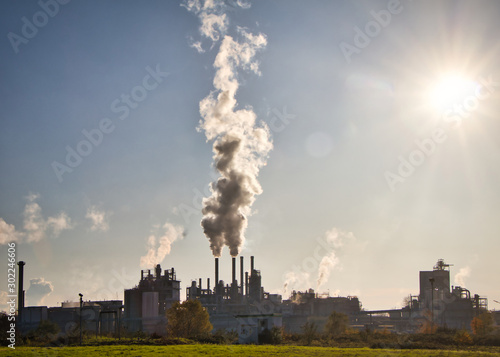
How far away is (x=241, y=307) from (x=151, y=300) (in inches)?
734

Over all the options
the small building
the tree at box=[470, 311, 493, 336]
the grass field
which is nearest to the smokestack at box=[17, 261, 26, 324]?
the small building

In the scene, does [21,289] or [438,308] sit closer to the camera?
[21,289]

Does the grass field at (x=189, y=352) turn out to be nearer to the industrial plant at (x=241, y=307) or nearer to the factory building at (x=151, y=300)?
the industrial plant at (x=241, y=307)

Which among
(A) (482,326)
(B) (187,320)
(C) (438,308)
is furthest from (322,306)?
(B) (187,320)

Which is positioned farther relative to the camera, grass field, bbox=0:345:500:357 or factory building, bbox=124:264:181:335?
factory building, bbox=124:264:181:335

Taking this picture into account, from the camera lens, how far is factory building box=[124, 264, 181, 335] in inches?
3211

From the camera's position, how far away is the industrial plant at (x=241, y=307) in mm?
75375

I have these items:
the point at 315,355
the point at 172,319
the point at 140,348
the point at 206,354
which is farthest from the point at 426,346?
the point at 172,319

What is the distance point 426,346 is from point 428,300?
243ft

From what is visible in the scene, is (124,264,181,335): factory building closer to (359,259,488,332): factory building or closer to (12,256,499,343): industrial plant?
(12,256,499,343): industrial plant

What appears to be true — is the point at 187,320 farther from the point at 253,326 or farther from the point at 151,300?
the point at 151,300

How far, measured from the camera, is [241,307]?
316 ft

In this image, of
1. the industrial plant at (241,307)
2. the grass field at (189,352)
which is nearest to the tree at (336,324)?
the industrial plant at (241,307)

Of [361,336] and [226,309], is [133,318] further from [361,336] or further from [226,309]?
[361,336]
